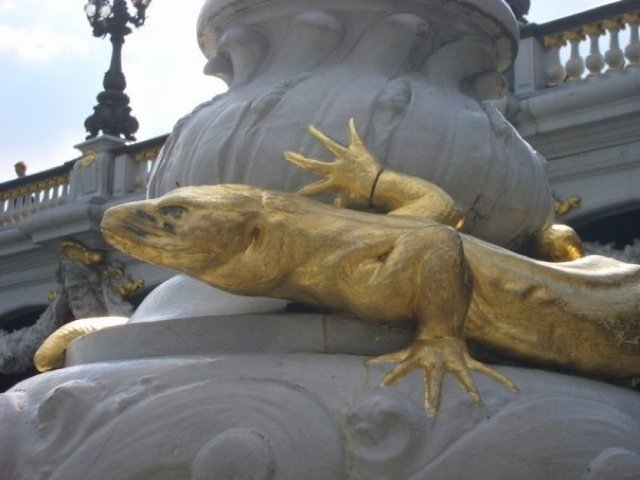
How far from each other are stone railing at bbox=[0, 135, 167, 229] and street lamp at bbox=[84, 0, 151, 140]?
0.27m

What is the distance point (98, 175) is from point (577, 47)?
440 centimetres

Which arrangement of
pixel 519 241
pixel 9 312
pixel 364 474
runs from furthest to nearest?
pixel 9 312 < pixel 519 241 < pixel 364 474

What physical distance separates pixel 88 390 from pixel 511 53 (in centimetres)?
98

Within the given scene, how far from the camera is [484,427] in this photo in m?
1.43

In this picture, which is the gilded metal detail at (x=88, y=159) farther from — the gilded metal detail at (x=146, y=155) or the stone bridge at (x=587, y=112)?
the stone bridge at (x=587, y=112)

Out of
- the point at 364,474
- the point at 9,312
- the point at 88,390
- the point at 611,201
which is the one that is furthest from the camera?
the point at 9,312

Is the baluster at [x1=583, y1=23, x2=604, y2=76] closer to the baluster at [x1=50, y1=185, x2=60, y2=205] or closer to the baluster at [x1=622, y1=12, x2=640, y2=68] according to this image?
the baluster at [x1=622, y1=12, x2=640, y2=68]

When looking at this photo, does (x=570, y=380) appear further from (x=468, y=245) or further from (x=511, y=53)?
(x=511, y=53)

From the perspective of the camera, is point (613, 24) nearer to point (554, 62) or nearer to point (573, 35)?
point (573, 35)

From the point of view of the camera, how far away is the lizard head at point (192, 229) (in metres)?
1.56

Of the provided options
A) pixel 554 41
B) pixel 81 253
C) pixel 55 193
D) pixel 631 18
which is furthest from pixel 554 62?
pixel 55 193

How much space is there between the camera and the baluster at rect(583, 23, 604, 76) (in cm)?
723

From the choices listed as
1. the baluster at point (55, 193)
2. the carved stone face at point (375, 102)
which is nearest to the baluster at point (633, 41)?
the carved stone face at point (375, 102)

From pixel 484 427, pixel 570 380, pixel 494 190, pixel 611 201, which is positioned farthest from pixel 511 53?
pixel 611 201
